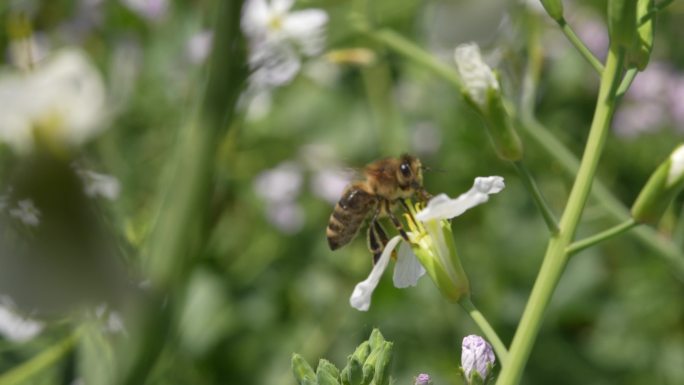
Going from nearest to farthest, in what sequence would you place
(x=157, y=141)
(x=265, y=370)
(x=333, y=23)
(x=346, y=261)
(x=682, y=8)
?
(x=333, y=23)
(x=265, y=370)
(x=346, y=261)
(x=157, y=141)
(x=682, y=8)

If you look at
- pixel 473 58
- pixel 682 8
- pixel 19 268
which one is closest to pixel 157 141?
pixel 682 8

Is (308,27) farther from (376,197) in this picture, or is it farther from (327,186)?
(327,186)

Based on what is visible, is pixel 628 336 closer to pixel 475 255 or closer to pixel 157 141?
pixel 475 255

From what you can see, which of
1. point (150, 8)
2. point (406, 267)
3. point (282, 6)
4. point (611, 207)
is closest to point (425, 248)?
point (406, 267)

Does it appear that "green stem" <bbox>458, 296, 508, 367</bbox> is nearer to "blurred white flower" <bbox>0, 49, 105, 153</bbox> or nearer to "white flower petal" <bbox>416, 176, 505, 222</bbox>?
"white flower petal" <bbox>416, 176, 505, 222</bbox>

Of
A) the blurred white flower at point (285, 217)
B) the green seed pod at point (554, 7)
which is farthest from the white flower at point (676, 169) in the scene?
the blurred white flower at point (285, 217)

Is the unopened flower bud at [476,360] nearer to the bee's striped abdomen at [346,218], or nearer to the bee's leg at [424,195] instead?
the bee's leg at [424,195]
